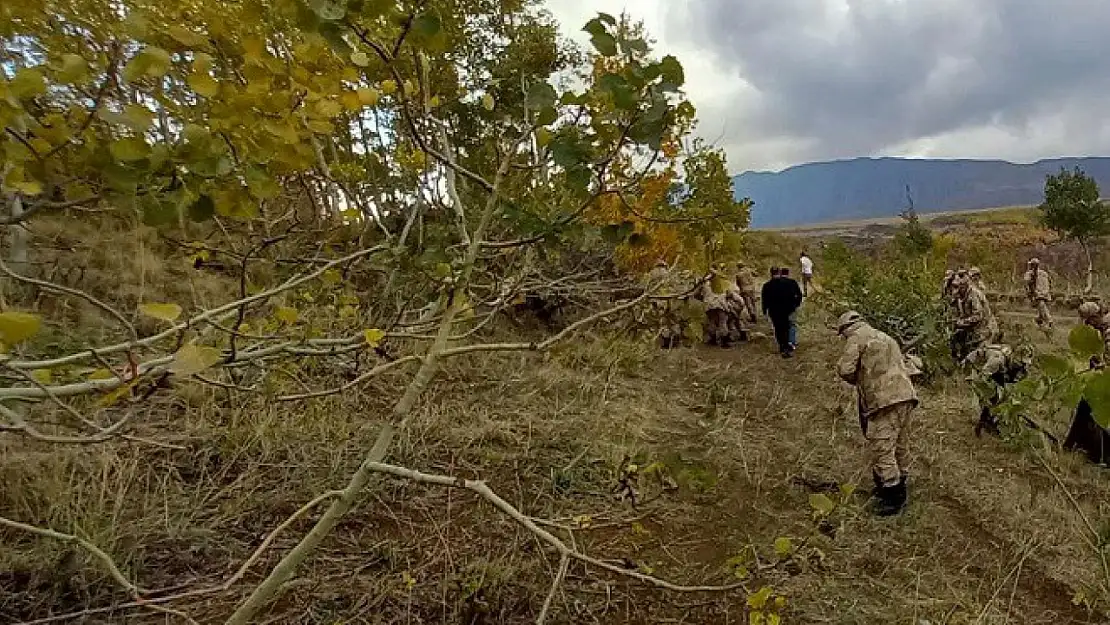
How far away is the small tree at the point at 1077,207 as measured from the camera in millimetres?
24172

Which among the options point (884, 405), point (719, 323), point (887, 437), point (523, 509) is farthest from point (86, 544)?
point (719, 323)

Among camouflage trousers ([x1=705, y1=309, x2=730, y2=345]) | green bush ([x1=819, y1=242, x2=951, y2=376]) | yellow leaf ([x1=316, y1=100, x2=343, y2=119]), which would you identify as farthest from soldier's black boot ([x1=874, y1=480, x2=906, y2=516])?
camouflage trousers ([x1=705, y1=309, x2=730, y2=345])

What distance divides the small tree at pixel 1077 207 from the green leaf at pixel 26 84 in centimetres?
2913

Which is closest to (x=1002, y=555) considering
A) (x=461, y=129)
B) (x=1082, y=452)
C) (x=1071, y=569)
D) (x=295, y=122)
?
(x=1071, y=569)

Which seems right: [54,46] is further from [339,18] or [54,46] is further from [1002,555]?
[1002,555]

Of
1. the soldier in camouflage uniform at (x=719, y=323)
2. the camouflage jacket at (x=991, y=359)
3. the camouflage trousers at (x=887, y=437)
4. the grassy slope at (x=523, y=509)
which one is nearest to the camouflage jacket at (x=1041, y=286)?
the soldier in camouflage uniform at (x=719, y=323)

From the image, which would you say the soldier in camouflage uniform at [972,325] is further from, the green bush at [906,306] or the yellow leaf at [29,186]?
the yellow leaf at [29,186]

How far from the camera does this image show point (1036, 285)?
14117mm

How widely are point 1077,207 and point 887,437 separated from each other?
82.0ft

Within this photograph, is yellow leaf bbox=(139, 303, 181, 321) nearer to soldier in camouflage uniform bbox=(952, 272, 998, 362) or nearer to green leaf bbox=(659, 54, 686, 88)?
green leaf bbox=(659, 54, 686, 88)

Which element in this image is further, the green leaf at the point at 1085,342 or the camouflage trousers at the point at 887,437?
the camouflage trousers at the point at 887,437

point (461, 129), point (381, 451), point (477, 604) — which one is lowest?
point (477, 604)

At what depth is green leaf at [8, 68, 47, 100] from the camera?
2.59 feet

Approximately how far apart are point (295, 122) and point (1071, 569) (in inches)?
187
